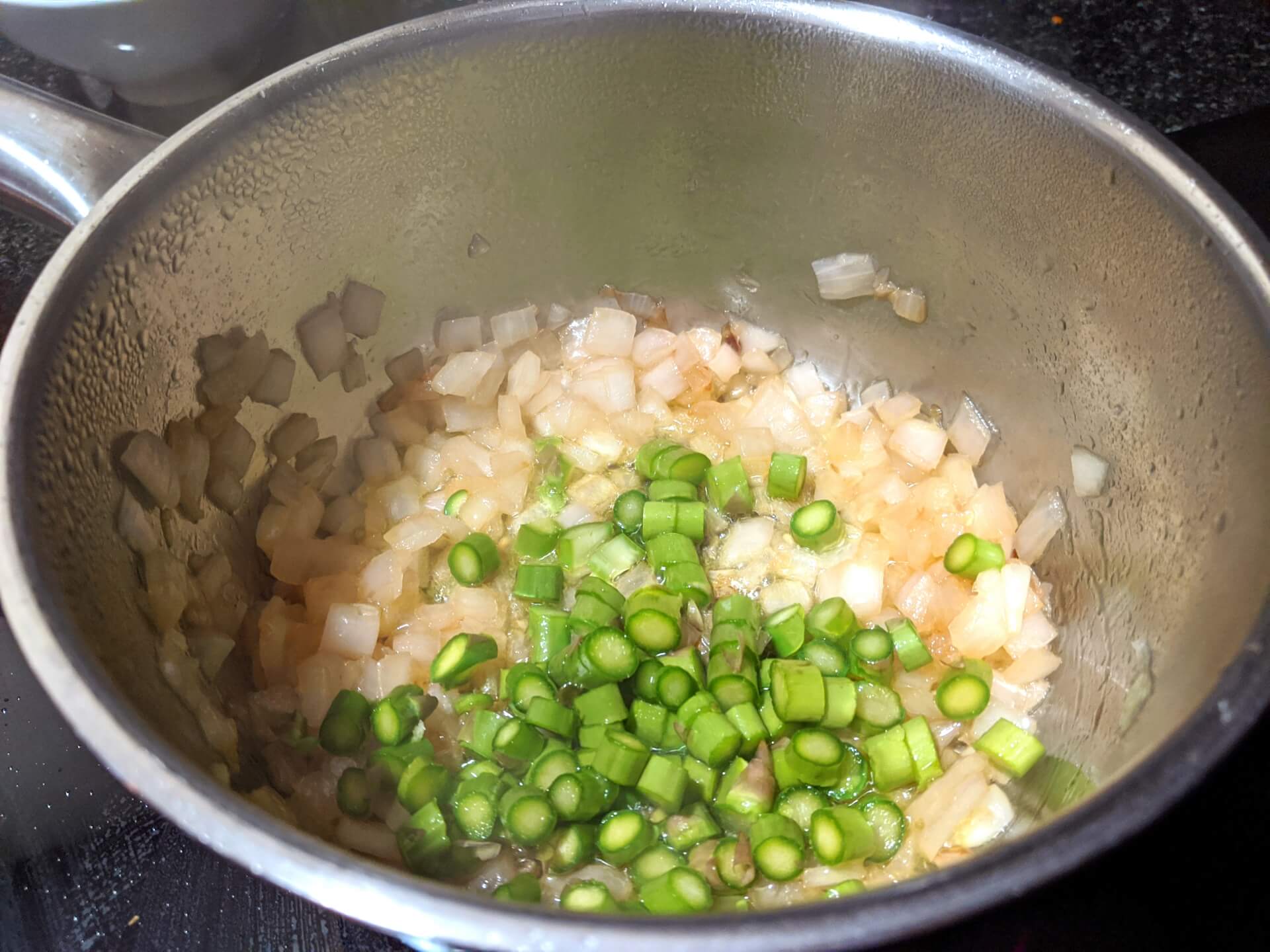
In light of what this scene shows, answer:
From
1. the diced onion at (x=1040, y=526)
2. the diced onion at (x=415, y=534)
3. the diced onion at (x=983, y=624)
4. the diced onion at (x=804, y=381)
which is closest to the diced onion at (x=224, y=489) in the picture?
the diced onion at (x=415, y=534)

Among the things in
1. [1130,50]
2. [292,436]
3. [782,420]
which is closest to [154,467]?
[292,436]

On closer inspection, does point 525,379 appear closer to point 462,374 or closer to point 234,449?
point 462,374

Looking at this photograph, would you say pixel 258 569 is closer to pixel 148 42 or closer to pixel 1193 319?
pixel 148 42

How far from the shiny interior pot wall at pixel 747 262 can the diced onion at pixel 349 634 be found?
0.52ft

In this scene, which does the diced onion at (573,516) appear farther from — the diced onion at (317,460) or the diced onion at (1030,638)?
the diced onion at (1030,638)

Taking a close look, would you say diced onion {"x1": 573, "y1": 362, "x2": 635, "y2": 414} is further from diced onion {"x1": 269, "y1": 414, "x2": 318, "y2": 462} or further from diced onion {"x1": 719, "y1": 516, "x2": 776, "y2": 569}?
diced onion {"x1": 269, "y1": 414, "x2": 318, "y2": 462}

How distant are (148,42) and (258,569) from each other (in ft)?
2.81

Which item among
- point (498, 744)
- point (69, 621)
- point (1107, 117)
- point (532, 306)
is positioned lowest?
point (498, 744)

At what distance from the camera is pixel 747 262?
5.05 feet

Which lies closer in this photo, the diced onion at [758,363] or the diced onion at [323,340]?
the diced onion at [323,340]

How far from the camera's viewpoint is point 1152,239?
105 centimetres

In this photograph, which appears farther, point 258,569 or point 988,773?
point 258,569

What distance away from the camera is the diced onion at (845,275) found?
4.79 ft

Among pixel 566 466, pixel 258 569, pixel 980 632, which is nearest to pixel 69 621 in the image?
pixel 258 569
